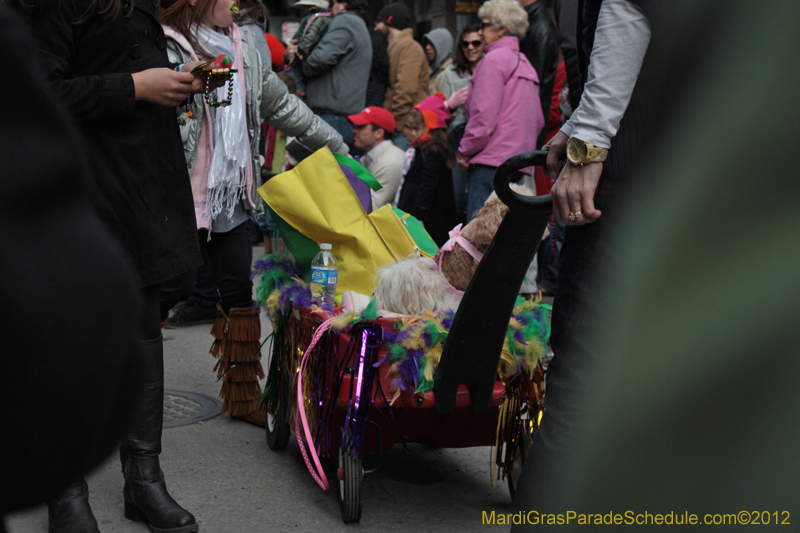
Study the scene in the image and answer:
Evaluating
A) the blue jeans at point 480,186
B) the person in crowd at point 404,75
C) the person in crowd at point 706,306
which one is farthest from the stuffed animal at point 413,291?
the person in crowd at point 404,75

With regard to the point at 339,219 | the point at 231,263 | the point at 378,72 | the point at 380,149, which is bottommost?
the point at 380,149

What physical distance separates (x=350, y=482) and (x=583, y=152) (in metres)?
1.41

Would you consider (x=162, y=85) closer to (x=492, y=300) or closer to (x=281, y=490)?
(x=492, y=300)

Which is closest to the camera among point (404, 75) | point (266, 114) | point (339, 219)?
point (339, 219)

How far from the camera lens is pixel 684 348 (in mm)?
586

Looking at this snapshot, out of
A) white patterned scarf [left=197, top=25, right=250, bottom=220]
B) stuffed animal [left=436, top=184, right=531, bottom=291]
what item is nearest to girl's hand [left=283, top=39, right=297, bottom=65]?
white patterned scarf [left=197, top=25, right=250, bottom=220]

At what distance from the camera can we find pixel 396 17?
8250 mm

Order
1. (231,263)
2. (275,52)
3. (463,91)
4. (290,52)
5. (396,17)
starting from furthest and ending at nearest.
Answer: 1. (396,17)
2. (275,52)
3. (290,52)
4. (463,91)
5. (231,263)

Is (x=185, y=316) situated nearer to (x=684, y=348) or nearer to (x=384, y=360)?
(x=384, y=360)

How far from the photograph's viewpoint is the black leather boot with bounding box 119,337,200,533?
8.22 feet

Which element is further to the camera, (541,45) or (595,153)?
(541,45)

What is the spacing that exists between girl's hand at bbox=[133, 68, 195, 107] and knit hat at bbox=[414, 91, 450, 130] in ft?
12.8

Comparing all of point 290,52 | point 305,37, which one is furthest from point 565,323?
point 290,52

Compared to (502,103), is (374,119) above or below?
below
